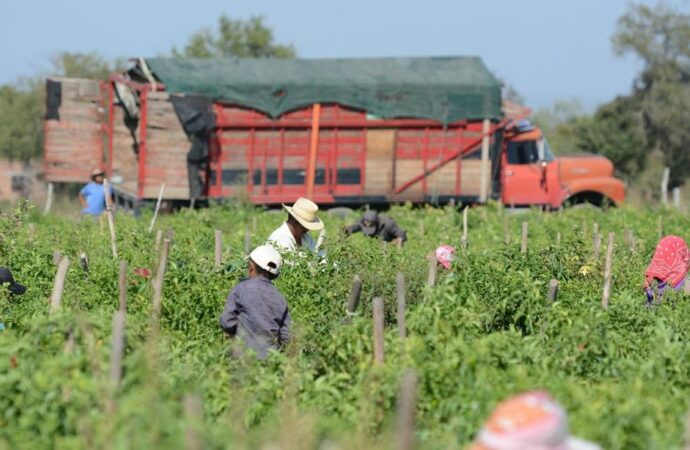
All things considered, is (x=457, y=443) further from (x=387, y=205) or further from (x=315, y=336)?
(x=387, y=205)

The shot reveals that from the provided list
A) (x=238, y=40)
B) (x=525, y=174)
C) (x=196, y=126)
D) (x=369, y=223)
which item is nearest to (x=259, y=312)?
(x=369, y=223)

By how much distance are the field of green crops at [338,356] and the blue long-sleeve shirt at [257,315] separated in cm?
20

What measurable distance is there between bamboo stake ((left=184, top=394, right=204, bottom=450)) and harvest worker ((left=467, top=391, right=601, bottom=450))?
121 cm

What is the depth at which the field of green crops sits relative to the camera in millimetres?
6469

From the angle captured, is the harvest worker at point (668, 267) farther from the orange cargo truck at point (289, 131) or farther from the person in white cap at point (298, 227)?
the orange cargo truck at point (289, 131)

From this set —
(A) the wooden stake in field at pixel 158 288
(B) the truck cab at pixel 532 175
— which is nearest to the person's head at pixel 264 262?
(A) the wooden stake in field at pixel 158 288

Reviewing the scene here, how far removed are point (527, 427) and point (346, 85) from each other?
1948cm

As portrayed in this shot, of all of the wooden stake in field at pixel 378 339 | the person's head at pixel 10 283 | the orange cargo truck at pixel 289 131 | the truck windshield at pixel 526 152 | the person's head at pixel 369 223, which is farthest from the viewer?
the truck windshield at pixel 526 152

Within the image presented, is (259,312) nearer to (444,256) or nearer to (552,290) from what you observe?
(552,290)

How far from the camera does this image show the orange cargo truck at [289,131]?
2334cm

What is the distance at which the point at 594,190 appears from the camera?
26.9 meters

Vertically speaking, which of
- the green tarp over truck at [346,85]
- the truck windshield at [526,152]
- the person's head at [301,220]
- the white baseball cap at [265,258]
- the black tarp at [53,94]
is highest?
the green tarp over truck at [346,85]

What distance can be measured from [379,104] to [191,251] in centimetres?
1216

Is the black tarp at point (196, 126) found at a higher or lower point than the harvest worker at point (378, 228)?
higher
